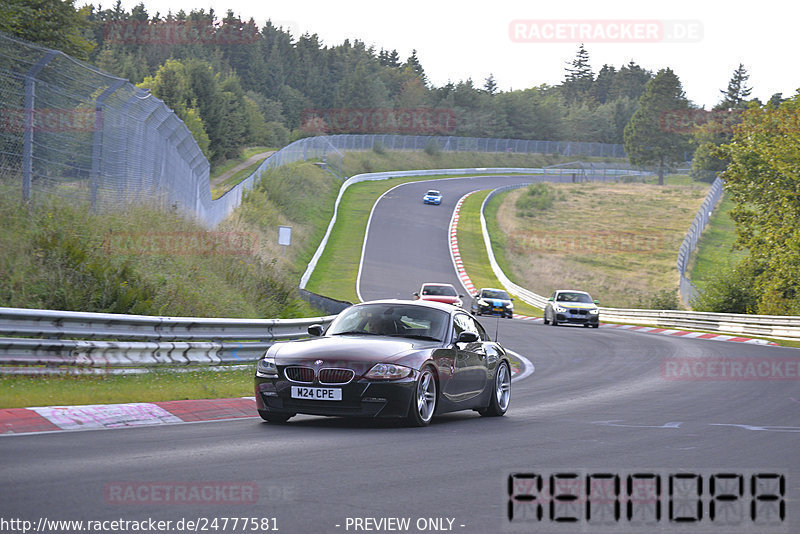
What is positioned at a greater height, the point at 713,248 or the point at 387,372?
the point at 387,372

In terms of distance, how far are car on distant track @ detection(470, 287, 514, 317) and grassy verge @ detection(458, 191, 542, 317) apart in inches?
220

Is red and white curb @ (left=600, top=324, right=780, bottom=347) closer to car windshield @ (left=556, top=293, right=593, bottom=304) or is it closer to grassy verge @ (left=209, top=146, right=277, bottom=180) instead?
car windshield @ (left=556, top=293, right=593, bottom=304)

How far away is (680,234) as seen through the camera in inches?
2985

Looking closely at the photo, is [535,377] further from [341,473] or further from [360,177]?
[360,177]

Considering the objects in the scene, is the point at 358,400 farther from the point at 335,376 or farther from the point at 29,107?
the point at 29,107

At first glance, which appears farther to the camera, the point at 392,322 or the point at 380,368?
the point at 392,322

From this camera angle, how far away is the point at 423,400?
10.7 metres

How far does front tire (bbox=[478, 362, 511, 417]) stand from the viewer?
40.9 feet

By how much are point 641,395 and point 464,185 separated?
8567 centimetres

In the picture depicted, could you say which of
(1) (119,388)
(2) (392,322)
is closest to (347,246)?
(1) (119,388)

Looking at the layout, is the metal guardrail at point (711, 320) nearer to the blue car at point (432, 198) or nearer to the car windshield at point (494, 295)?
the car windshield at point (494, 295)

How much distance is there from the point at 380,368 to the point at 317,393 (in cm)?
69

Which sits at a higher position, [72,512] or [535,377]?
[72,512]

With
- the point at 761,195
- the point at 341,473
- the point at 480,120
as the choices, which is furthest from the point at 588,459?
the point at 480,120
